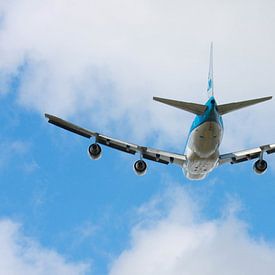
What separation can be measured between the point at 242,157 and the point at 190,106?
11218 millimetres

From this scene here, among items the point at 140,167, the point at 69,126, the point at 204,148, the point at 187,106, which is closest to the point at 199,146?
the point at 204,148

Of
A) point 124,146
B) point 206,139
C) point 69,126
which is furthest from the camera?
point 124,146

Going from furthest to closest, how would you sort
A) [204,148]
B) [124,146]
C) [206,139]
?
[124,146]
[204,148]
[206,139]

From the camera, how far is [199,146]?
48.8 m

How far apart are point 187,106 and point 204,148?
3471mm

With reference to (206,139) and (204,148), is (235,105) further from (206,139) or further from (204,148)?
(204,148)

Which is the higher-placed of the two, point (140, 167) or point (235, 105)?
point (140, 167)

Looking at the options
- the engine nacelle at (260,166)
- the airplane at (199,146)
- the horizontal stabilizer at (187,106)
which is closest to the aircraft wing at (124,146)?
→ the airplane at (199,146)

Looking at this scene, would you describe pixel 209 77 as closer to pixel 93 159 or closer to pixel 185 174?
pixel 185 174

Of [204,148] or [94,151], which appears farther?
[94,151]

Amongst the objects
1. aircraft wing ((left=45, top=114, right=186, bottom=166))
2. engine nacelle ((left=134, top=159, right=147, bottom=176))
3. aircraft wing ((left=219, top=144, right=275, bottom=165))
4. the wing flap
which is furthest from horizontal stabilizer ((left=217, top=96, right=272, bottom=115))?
the wing flap

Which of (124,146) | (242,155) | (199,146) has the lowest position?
(199,146)

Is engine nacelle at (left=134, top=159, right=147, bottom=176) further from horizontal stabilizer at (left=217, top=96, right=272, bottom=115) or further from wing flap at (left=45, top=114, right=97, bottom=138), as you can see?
horizontal stabilizer at (left=217, top=96, right=272, bottom=115)

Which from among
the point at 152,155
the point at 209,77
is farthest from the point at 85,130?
the point at 209,77
